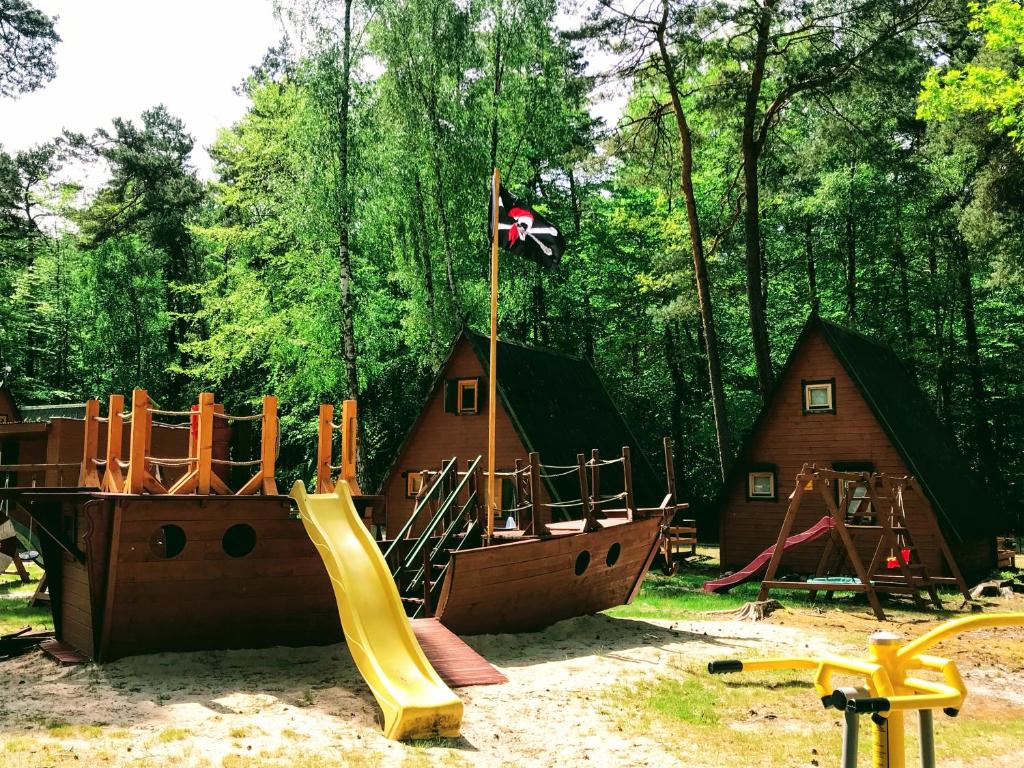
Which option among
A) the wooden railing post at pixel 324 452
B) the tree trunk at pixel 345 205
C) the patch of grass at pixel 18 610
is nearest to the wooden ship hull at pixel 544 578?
the wooden railing post at pixel 324 452

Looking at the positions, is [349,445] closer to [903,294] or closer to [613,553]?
[613,553]

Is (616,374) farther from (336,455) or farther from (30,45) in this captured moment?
(30,45)

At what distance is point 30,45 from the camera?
25.3 m

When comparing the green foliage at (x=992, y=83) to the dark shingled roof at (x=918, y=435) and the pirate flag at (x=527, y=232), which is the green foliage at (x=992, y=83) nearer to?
the dark shingled roof at (x=918, y=435)

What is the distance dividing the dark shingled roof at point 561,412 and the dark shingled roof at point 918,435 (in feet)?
21.8

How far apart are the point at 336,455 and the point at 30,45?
1800cm

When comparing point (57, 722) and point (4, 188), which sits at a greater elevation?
point (4, 188)

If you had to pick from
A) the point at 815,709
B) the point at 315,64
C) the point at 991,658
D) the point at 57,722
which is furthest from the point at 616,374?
the point at 57,722

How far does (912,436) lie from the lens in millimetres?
22438

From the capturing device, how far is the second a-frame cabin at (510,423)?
23297mm

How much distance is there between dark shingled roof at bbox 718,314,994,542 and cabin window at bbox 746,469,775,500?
0.44m

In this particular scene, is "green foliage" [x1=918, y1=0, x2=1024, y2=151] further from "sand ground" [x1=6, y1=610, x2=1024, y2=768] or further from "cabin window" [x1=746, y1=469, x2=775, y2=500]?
"sand ground" [x1=6, y1=610, x2=1024, y2=768]

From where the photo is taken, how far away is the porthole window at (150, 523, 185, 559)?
10.2m

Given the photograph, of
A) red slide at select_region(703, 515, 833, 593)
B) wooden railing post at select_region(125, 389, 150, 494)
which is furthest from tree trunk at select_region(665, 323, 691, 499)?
wooden railing post at select_region(125, 389, 150, 494)
